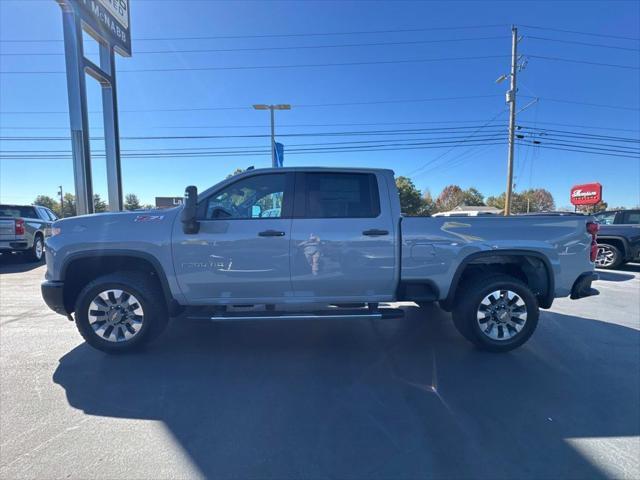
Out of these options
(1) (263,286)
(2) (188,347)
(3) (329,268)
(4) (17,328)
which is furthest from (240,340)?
(4) (17,328)

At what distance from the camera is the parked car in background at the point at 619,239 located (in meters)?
9.54

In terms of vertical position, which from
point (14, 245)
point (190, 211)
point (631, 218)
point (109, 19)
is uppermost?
point (109, 19)

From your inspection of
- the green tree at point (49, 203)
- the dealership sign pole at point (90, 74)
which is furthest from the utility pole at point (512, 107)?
the green tree at point (49, 203)

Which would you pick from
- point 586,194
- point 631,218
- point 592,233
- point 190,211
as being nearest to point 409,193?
point 586,194

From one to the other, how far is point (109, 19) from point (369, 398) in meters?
10.9

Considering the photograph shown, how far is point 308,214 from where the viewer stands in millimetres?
3783

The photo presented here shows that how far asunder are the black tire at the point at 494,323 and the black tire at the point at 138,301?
3391mm

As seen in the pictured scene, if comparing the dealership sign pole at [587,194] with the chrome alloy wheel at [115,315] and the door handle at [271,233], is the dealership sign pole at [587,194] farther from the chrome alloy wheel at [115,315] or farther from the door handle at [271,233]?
the chrome alloy wheel at [115,315]

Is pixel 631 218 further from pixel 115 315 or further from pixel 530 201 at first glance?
pixel 530 201

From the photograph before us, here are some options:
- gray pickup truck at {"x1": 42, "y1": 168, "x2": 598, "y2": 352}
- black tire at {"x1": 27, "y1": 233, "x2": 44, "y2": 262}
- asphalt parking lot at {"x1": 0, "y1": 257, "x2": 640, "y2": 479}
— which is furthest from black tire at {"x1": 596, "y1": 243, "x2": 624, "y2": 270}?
black tire at {"x1": 27, "y1": 233, "x2": 44, "y2": 262}

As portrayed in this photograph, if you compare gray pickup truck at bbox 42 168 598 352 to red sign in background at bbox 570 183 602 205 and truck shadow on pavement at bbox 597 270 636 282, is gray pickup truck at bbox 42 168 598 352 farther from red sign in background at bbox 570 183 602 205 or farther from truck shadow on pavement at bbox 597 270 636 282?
red sign in background at bbox 570 183 602 205

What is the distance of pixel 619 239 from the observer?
9664mm

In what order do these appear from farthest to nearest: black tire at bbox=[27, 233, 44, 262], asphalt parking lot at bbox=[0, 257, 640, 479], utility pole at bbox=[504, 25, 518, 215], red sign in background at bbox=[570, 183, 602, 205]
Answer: red sign in background at bbox=[570, 183, 602, 205], utility pole at bbox=[504, 25, 518, 215], black tire at bbox=[27, 233, 44, 262], asphalt parking lot at bbox=[0, 257, 640, 479]

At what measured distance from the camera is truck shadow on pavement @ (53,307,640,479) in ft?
7.41
